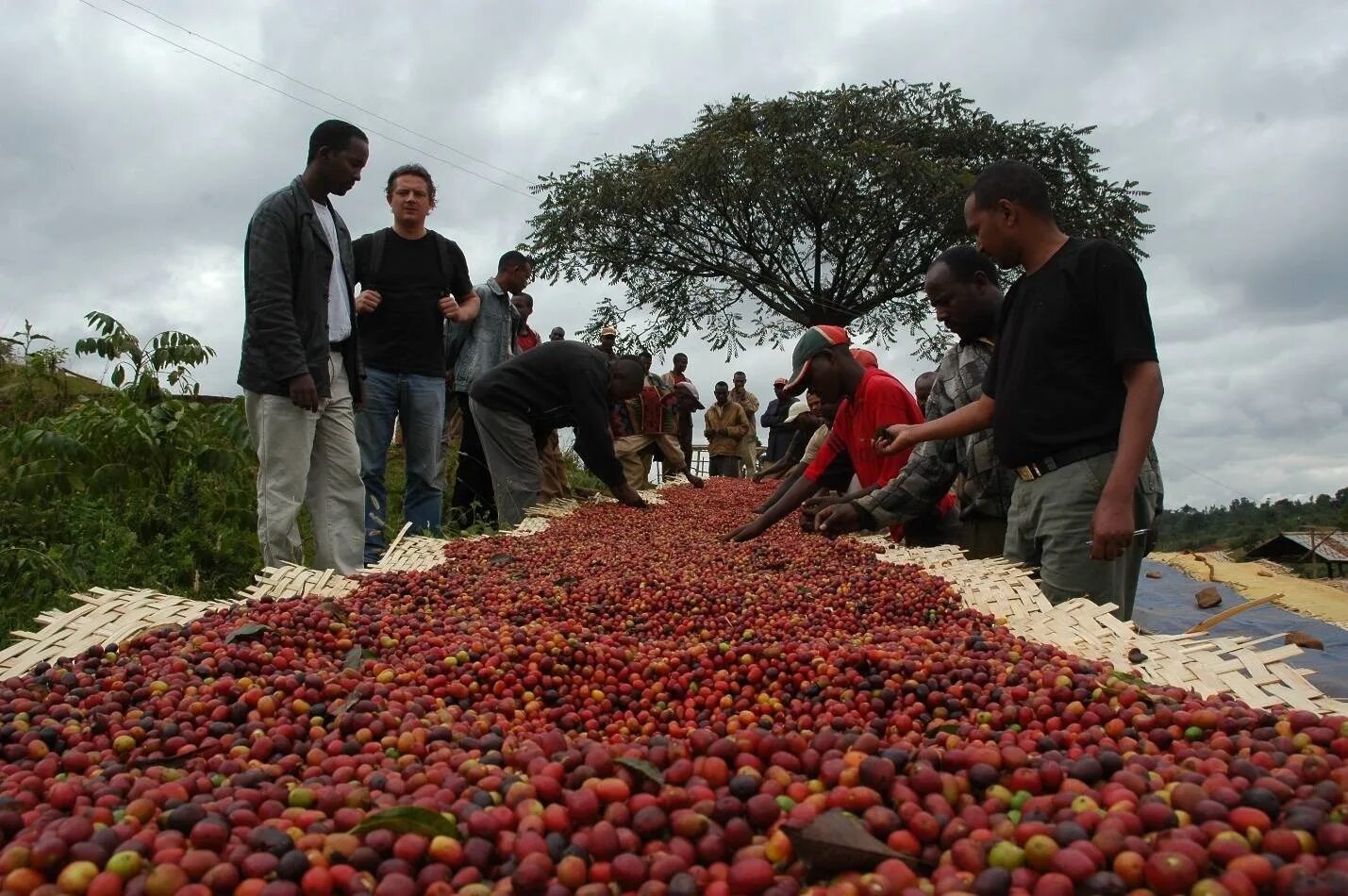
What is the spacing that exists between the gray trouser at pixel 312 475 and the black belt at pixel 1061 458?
9.09 feet

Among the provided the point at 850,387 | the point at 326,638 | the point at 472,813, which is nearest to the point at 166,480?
the point at 326,638

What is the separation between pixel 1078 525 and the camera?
9.23 ft

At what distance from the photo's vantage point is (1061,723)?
70.6 inches

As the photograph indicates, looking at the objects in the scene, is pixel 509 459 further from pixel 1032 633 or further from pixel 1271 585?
pixel 1271 585

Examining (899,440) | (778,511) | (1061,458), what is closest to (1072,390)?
(1061,458)

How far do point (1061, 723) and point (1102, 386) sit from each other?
1301mm

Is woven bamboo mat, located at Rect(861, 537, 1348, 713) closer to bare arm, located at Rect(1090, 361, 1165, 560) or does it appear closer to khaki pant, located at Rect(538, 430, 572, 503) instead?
bare arm, located at Rect(1090, 361, 1165, 560)

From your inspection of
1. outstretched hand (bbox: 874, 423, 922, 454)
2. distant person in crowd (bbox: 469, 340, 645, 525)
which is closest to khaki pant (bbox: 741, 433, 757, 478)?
distant person in crowd (bbox: 469, 340, 645, 525)

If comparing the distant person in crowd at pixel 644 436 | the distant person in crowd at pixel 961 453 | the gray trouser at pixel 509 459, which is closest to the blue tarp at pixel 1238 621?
the distant person in crowd at pixel 961 453

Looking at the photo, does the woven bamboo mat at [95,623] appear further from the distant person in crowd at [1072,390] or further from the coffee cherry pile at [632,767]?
the distant person in crowd at [1072,390]

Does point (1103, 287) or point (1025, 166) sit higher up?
point (1025, 166)

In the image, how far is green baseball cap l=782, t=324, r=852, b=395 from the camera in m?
4.86

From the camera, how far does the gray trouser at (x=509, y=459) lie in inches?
255

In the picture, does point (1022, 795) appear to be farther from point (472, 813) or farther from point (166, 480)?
point (166, 480)
